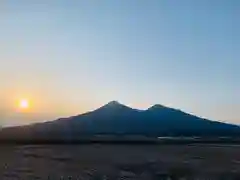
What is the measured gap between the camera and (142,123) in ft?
190

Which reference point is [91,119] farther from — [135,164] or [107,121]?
[135,164]

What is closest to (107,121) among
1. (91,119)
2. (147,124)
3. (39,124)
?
(91,119)

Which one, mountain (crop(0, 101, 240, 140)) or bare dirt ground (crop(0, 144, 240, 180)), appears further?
mountain (crop(0, 101, 240, 140))

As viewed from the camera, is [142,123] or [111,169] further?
[142,123]

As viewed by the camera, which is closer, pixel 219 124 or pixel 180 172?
pixel 180 172

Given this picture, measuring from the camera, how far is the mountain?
148ft

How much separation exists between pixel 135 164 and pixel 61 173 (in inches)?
115

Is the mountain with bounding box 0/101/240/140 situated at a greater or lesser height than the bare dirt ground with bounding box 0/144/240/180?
greater

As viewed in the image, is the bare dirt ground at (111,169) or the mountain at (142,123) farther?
the mountain at (142,123)

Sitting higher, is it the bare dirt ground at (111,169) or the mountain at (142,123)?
the mountain at (142,123)

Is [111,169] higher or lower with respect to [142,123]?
lower

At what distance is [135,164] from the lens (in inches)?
529

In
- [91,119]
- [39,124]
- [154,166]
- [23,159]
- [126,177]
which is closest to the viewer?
[126,177]

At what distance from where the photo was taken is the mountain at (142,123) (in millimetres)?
45119
